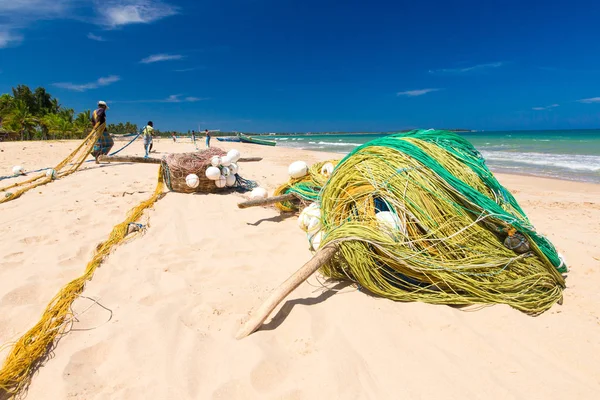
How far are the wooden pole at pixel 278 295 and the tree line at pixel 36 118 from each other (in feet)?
74.9

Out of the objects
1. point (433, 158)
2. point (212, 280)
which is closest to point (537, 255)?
point (433, 158)

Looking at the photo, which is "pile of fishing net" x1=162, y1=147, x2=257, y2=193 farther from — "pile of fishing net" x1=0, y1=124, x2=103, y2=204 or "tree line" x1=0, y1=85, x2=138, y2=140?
"tree line" x1=0, y1=85, x2=138, y2=140

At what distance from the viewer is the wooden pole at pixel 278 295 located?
1.83 metres

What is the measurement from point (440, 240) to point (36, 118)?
3943 cm

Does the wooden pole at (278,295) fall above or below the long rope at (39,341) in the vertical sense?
above

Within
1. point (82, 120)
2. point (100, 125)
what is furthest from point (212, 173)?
point (82, 120)

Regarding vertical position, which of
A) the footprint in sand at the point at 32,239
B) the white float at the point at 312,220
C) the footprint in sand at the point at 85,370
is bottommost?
the footprint in sand at the point at 85,370

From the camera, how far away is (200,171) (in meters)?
5.22

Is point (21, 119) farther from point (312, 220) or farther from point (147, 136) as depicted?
point (312, 220)

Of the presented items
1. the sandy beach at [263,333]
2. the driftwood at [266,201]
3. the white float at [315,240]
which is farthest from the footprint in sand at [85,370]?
the driftwood at [266,201]

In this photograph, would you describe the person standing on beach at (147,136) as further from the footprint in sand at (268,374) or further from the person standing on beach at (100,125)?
the footprint in sand at (268,374)

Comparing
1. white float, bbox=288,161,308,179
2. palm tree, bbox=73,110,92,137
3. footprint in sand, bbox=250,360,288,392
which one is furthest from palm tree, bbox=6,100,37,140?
footprint in sand, bbox=250,360,288,392

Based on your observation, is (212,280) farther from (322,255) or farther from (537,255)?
(537,255)

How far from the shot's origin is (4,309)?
2082 mm
